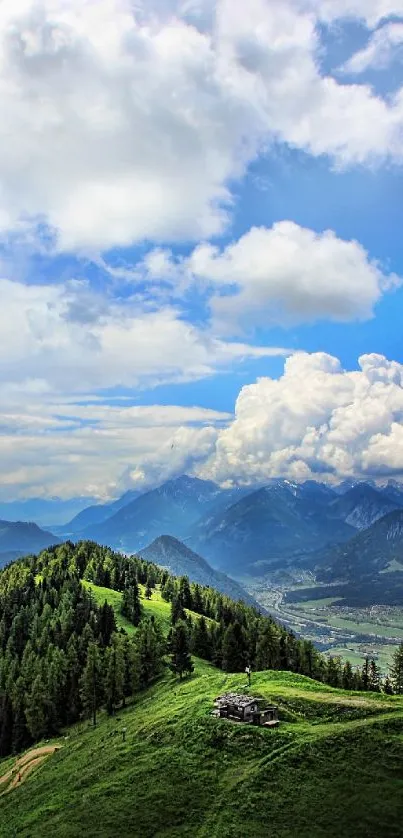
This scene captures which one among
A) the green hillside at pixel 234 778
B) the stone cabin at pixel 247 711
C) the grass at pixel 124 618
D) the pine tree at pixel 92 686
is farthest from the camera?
the grass at pixel 124 618

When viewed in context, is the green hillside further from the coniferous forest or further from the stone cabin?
the coniferous forest

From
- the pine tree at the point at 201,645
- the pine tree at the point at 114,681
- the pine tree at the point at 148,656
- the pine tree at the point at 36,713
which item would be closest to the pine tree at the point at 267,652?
the pine tree at the point at 148,656

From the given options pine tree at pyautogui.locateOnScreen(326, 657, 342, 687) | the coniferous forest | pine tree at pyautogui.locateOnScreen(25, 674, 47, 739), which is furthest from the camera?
pine tree at pyautogui.locateOnScreen(326, 657, 342, 687)

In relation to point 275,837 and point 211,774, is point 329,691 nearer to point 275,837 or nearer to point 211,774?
point 211,774

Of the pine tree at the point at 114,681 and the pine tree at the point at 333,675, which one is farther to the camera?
the pine tree at the point at 333,675

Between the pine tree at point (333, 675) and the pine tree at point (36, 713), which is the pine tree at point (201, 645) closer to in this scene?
the pine tree at point (333, 675)

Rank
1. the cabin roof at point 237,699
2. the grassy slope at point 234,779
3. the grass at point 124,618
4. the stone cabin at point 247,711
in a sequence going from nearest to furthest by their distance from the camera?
1. the grassy slope at point 234,779
2. the stone cabin at point 247,711
3. the cabin roof at point 237,699
4. the grass at point 124,618

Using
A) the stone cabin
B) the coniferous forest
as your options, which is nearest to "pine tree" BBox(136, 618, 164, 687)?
the coniferous forest
